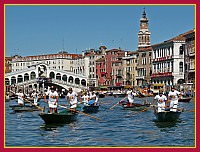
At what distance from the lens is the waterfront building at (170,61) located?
54.0m

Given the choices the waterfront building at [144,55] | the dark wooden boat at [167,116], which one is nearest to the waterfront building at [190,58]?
the waterfront building at [144,55]

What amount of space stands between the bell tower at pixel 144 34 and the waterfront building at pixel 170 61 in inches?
348

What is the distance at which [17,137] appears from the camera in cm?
1218

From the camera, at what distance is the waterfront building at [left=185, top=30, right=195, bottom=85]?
48438 millimetres

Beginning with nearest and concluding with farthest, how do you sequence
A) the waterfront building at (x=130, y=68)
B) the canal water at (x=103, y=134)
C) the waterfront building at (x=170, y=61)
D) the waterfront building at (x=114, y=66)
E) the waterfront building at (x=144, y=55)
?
the canal water at (x=103, y=134), the waterfront building at (x=170, y=61), the waterfront building at (x=144, y=55), the waterfront building at (x=130, y=68), the waterfront building at (x=114, y=66)

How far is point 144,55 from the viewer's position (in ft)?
211

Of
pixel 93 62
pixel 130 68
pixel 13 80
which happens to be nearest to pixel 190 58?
pixel 130 68

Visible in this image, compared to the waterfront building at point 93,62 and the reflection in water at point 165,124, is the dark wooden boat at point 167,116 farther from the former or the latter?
the waterfront building at point 93,62

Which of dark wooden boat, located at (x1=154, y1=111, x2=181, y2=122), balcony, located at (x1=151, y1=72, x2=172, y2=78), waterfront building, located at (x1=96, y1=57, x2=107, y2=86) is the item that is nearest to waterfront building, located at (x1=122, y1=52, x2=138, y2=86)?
waterfront building, located at (x1=96, y1=57, x2=107, y2=86)

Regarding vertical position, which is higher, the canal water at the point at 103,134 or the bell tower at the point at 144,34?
the bell tower at the point at 144,34

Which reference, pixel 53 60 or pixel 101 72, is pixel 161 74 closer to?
pixel 101 72

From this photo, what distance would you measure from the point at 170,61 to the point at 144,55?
30.2 feet

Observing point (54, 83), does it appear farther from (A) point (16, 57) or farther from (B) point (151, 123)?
(B) point (151, 123)

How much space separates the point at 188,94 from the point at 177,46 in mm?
14084
